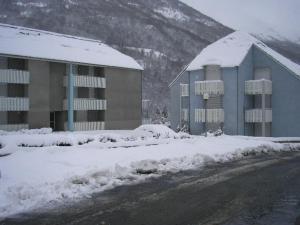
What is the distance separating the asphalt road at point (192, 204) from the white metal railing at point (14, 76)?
21.9 metres

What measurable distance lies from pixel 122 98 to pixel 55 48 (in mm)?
8651

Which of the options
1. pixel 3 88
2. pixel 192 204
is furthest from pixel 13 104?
pixel 192 204

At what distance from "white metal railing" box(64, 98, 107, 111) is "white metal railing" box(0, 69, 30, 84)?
462 cm

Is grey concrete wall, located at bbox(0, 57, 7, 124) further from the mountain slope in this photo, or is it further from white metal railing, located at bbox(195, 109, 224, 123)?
the mountain slope

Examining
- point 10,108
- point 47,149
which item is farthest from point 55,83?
point 47,149

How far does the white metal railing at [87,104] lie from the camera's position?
117 feet

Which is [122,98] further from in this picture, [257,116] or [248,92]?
[257,116]

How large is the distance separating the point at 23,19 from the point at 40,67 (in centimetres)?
10549

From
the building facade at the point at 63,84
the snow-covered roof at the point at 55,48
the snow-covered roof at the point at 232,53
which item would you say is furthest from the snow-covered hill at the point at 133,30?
the building facade at the point at 63,84

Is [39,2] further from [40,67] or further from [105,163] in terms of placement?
[105,163]

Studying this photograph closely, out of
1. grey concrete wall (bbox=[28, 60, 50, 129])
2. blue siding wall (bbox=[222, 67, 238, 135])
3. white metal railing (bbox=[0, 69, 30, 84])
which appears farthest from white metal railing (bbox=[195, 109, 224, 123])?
white metal railing (bbox=[0, 69, 30, 84])

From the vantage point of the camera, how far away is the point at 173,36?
143 metres

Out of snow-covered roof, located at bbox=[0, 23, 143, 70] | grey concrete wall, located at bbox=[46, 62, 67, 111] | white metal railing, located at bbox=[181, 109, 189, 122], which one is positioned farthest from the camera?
white metal railing, located at bbox=[181, 109, 189, 122]

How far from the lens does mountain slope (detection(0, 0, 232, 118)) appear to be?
12694cm
